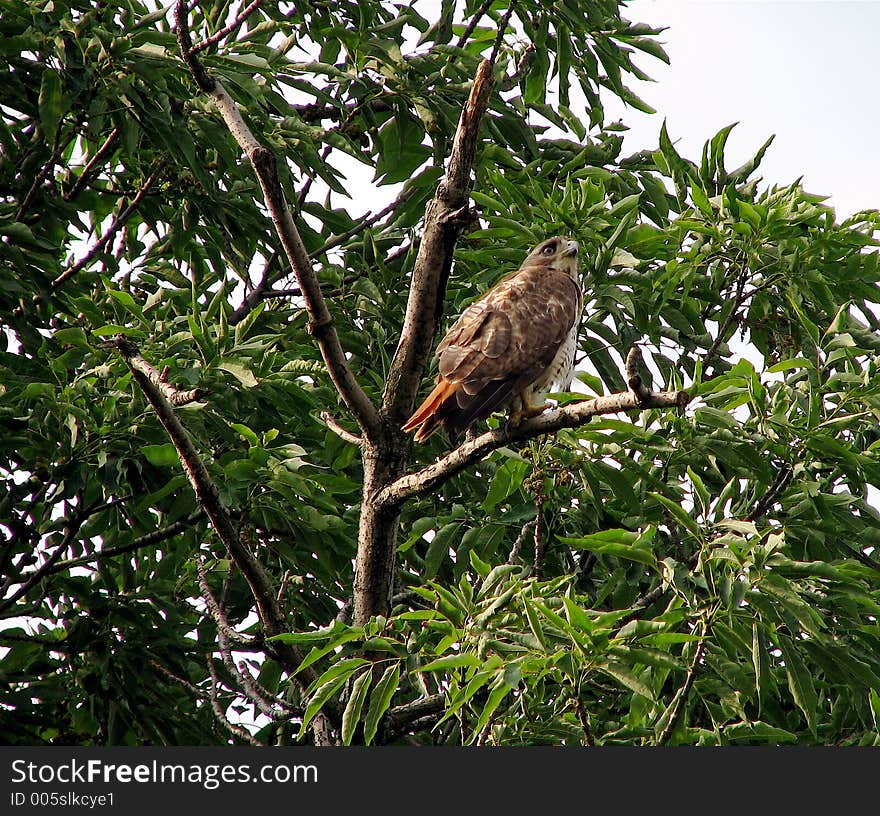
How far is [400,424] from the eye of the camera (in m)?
3.96

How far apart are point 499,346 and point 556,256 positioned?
81 centimetres

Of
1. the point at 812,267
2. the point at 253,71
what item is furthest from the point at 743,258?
the point at 253,71

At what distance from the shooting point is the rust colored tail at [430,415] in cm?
402

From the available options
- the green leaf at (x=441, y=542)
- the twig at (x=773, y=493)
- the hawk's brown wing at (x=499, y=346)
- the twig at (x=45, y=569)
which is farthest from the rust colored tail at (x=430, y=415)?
the twig at (x=45, y=569)

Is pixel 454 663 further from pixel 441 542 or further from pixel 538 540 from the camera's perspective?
pixel 441 542

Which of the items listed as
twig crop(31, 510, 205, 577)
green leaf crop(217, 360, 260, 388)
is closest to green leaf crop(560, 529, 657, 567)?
green leaf crop(217, 360, 260, 388)

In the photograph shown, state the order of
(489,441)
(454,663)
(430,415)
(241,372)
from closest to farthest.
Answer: (454,663), (489,441), (430,415), (241,372)

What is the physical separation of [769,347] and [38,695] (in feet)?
14.0

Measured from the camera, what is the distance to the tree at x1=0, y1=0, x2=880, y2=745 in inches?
141

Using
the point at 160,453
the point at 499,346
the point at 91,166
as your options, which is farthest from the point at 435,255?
the point at 91,166

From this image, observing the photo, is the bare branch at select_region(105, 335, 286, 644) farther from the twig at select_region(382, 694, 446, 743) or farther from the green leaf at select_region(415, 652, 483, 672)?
the green leaf at select_region(415, 652, 483, 672)

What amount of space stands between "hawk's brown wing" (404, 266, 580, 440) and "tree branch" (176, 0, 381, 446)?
32 centimetres

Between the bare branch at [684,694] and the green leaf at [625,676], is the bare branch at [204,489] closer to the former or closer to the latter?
the green leaf at [625,676]

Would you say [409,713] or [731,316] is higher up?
[731,316]
